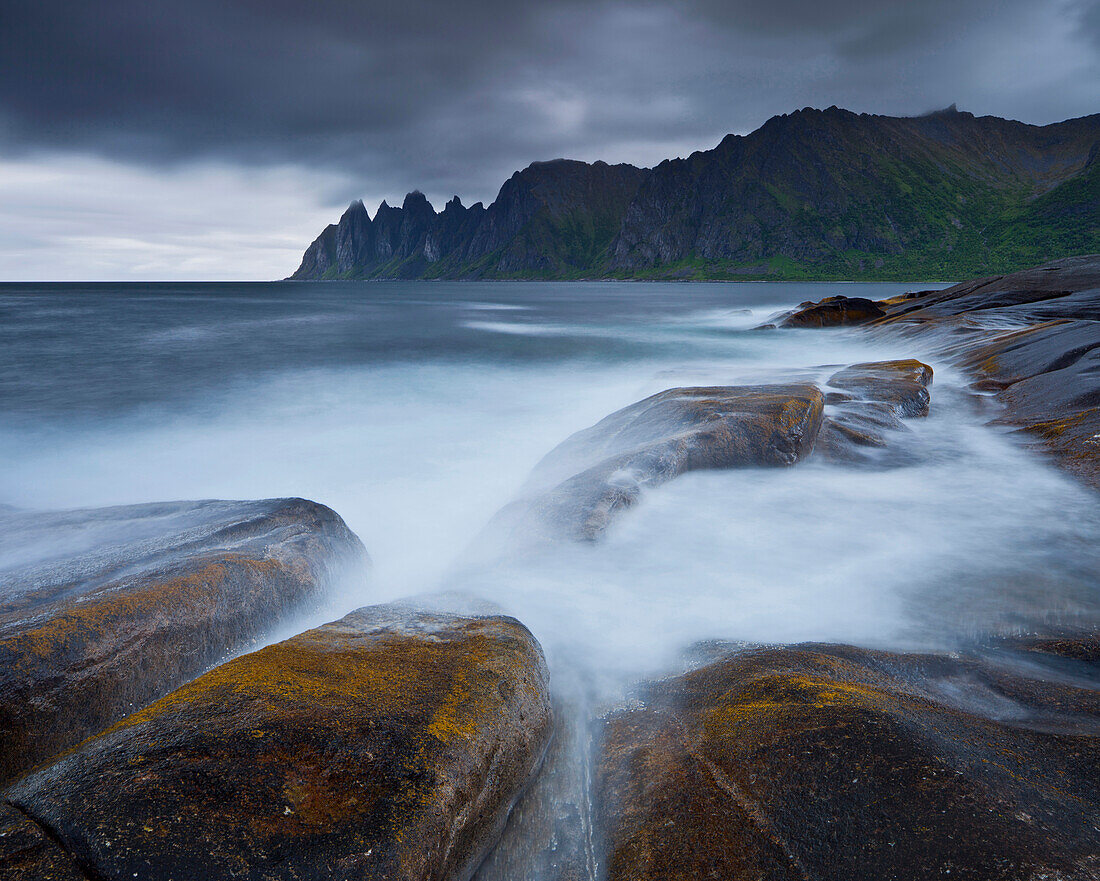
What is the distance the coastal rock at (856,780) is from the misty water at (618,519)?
3.15 feet

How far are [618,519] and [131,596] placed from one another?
162 inches

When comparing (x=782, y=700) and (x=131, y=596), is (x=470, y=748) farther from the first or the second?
(x=131, y=596)

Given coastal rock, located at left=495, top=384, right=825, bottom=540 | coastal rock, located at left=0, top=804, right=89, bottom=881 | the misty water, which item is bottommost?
the misty water

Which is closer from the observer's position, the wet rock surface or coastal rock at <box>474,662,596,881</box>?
coastal rock at <box>474,662,596,881</box>

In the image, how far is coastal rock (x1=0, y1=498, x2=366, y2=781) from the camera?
3.06 m

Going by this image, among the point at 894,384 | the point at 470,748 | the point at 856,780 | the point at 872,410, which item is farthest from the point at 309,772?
the point at 894,384

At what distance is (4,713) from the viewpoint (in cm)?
288

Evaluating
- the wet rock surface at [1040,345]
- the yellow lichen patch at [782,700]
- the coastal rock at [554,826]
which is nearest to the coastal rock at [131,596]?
the coastal rock at [554,826]

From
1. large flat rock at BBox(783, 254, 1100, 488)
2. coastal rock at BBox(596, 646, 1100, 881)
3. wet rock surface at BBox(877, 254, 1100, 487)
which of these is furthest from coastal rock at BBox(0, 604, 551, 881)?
wet rock surface at BBox(877, 254, 1100, 487)

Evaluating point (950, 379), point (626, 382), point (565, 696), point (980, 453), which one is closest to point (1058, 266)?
point (950, 379)

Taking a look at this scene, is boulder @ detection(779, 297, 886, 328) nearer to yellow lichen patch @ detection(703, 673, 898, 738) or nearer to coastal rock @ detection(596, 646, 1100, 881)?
coastal rock @ detection(596, 646, 1100, 881)

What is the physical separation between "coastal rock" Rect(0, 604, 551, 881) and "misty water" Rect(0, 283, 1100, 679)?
4.66ft

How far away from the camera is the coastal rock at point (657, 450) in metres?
6.14

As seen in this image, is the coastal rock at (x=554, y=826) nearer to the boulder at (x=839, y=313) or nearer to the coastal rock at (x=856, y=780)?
the coastal rock at (x=856, y=780)
